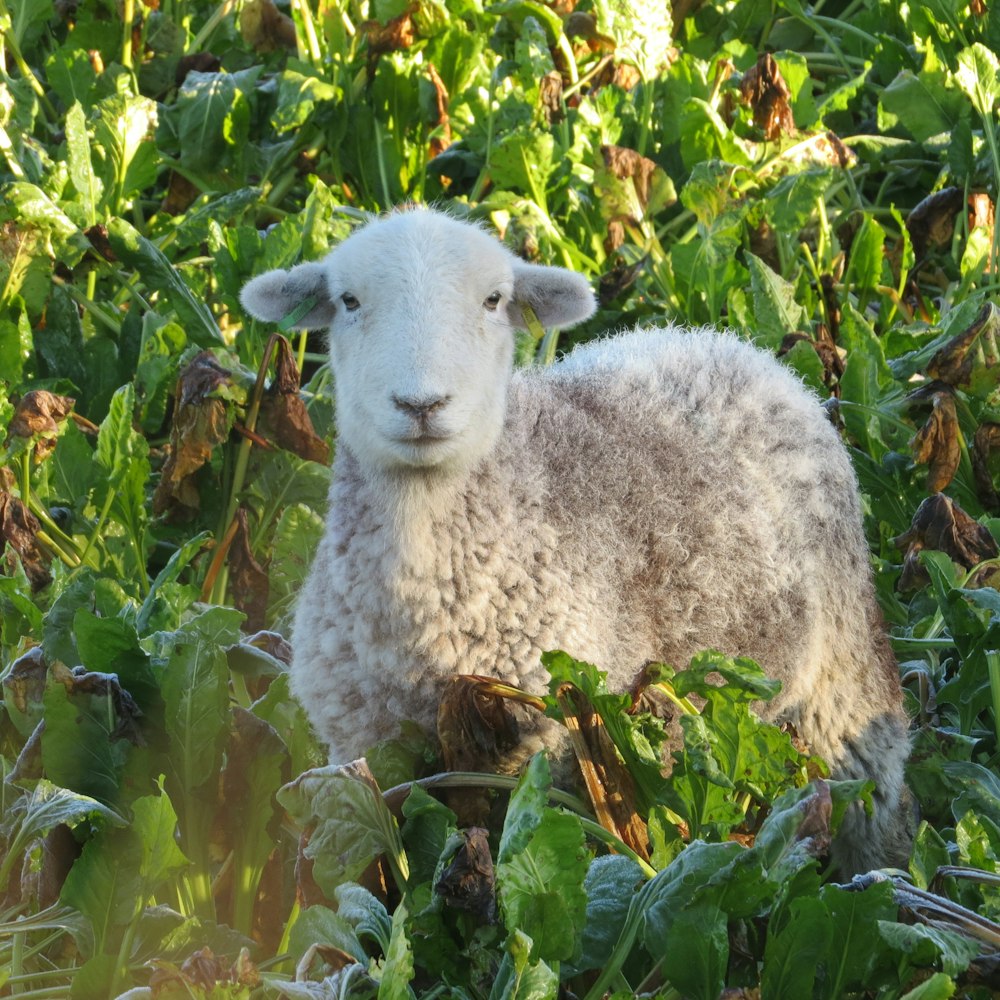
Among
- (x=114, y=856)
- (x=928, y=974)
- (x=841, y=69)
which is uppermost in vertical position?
(x=841, y=69)

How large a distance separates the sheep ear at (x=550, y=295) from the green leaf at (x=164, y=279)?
184cm

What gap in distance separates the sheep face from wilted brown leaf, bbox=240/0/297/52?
13.3ft

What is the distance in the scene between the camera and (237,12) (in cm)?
823

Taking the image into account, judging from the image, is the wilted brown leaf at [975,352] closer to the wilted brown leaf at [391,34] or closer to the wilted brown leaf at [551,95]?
the wilted brown leaf at [551,95]

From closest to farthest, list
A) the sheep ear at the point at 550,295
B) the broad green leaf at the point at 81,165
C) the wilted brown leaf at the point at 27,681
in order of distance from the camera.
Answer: the wilted brown leaf at the point at 27,681
the sheep ear at the point at 550,295
the broad green leaf at the point at 81,165

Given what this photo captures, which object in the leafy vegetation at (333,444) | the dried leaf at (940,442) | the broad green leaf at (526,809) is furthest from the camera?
the dried leaf at (940,442)

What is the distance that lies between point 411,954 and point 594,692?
0.77m

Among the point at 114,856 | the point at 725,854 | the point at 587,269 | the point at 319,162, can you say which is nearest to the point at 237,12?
the point at 319,162

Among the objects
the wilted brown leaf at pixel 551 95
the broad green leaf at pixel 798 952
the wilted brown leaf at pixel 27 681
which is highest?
the wilted brown leaf at pixel 551 95

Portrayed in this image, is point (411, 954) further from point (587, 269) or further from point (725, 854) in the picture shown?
point (587, 269)

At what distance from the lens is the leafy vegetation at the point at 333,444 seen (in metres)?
2.72

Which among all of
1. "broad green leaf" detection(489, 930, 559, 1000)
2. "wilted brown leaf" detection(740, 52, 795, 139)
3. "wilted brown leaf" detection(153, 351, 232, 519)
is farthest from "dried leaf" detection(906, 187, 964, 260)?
"broad green leaf" detection(489, 930, 559, 1000)

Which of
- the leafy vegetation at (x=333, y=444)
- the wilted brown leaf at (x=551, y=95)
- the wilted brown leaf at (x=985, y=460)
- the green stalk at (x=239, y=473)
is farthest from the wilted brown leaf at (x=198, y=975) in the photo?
the wilted brown leaf at (x=551, y=95)

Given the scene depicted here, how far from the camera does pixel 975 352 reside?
4.53 meters
